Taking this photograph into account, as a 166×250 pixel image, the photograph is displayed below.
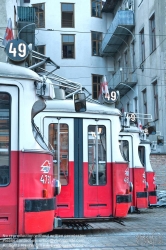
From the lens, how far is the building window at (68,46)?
38.2m

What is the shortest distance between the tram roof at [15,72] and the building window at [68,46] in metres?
31.4

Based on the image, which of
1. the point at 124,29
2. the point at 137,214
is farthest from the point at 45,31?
the point at 137,214

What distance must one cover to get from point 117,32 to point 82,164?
24563mm

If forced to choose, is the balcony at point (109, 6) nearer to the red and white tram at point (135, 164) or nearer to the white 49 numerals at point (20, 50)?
the red and white tram at point (135, 164)

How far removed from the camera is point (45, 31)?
38031mm

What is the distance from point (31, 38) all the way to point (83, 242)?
19.3m

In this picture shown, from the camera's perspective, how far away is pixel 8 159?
6684 millimetres

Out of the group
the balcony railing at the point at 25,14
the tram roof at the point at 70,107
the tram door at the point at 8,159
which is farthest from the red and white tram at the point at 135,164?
the balcony railing at the point at 25,14

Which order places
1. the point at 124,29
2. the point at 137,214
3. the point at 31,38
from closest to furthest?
the point at 137,214, the point at 31,38, the point at 124,29

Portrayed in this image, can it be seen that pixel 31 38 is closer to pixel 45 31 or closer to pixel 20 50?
pixel 45 31

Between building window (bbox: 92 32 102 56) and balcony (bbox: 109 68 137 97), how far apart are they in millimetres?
4008

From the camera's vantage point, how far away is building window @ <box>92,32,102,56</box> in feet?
129

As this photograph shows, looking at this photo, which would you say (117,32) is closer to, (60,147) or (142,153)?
(142,153)

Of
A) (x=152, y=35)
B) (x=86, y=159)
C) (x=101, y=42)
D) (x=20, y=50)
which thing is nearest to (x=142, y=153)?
(x=86, y=159)
